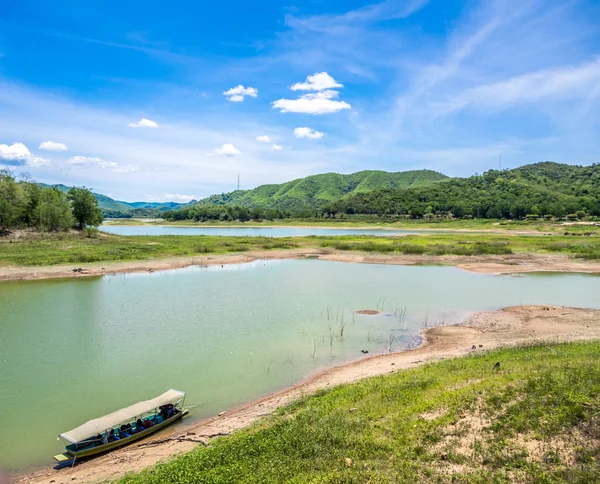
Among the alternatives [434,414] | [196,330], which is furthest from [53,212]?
[434,414]

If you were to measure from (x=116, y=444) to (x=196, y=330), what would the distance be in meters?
12.8

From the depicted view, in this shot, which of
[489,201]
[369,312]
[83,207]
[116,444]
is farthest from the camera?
[489,201]

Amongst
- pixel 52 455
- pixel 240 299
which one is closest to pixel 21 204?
pixel 240 299

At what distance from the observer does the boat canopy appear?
12.5m

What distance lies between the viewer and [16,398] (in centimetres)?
1630

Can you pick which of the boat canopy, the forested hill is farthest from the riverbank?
the forested hill

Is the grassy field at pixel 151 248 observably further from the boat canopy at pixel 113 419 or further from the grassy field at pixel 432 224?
the boat canopy at pixel 113 419

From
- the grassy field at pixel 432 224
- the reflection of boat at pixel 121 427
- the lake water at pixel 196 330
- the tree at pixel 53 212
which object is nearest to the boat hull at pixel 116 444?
the reflection of boat at pixel 121 427

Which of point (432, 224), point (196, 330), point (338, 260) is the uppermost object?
point (432, 224)

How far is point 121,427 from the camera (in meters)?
13.8

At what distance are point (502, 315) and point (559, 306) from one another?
645 cm

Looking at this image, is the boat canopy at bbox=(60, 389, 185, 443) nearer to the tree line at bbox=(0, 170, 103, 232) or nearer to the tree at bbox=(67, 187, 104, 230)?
the tree line at bbox=(0, 170, 103, 232)

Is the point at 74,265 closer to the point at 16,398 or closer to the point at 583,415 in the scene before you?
the point at 16,398

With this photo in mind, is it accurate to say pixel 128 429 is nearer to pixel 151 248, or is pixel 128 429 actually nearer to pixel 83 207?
pixel 151 248
